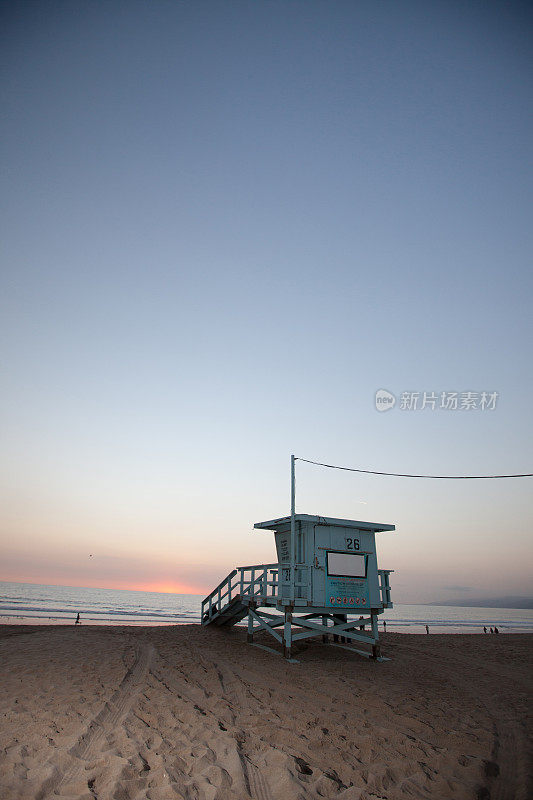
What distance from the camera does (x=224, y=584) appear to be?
70.3 feet

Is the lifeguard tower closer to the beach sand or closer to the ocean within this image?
the beach sand

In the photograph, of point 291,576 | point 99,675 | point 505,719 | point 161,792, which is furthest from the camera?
point 291,576

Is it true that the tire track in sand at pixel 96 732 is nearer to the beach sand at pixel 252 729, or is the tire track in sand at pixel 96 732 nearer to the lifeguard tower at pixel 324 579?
the beach sand at pixel 252 729

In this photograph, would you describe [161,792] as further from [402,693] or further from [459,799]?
[402,693]

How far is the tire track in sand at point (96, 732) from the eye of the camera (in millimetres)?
5789

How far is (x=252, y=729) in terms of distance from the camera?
8031 mm

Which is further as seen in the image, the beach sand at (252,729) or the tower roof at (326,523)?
the tower roof at (326,523)

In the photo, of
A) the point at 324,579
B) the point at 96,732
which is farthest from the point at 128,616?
the point at 96,732

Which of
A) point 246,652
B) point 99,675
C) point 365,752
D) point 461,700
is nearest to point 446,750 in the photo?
point 365,752

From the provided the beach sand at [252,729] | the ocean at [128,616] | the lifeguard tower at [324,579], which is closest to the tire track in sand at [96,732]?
the beach sand at [252,729]

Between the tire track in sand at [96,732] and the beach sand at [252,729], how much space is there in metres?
0.03

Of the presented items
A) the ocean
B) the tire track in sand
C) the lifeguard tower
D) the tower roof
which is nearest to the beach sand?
the tire track in sand

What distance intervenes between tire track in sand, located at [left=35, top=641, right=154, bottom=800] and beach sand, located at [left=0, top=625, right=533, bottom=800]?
0.09ft

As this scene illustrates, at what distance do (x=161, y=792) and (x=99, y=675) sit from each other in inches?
275
